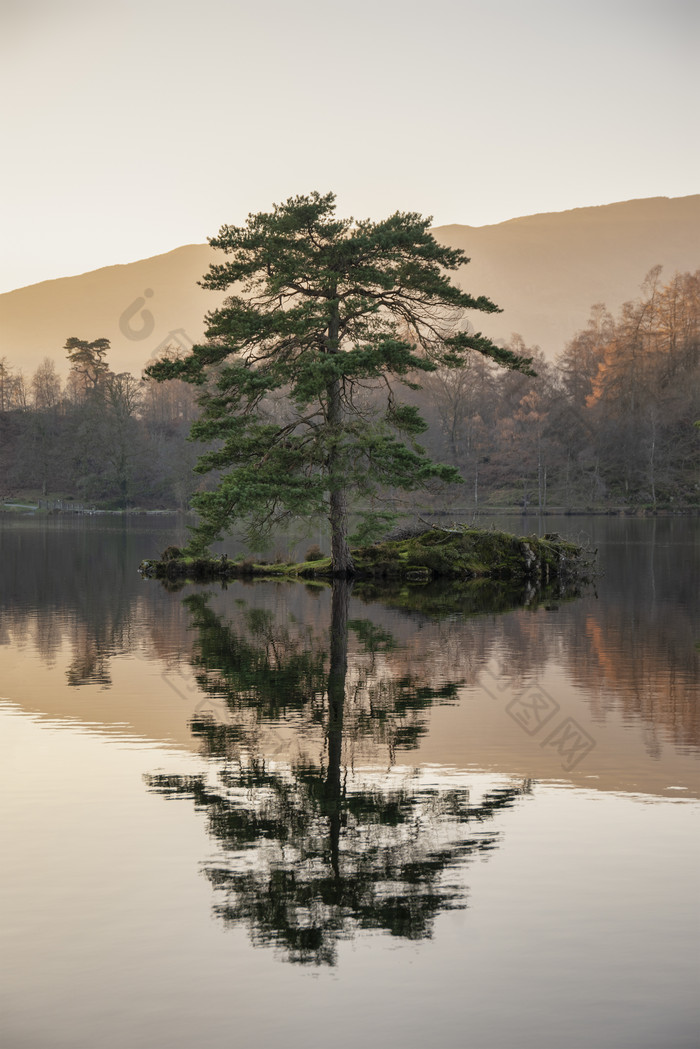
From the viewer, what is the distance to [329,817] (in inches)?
392

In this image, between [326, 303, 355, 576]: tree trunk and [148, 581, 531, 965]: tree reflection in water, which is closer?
[148, 581, 531, 965]: tree reflection in water

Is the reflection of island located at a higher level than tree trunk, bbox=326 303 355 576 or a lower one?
lower

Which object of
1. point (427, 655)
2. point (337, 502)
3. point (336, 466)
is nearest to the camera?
point (427, 655)

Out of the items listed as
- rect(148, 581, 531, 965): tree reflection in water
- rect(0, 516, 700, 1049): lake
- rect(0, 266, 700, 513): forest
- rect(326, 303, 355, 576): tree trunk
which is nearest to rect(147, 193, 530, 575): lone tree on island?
rect(326, 303, 355, 576): tree trunk

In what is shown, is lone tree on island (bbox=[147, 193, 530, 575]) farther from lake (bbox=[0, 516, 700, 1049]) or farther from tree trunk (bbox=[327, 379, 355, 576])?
lake (bbox=[0, 516, 700, 1049])

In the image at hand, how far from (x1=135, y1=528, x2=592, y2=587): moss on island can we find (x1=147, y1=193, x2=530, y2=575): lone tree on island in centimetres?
427

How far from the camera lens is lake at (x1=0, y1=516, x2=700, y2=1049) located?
6.41 m

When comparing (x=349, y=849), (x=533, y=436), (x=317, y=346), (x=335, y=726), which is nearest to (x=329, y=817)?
→ (x=349, y=849)

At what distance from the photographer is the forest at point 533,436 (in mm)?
110375

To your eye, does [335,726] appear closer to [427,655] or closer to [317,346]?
[427,655]

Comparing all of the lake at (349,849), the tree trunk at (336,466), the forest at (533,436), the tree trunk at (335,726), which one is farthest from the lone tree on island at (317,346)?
the forest at (533,436)

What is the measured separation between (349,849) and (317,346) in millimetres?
27431

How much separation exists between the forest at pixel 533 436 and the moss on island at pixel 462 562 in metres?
62.3

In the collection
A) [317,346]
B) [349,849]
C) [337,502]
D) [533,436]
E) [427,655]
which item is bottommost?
[349,849]
